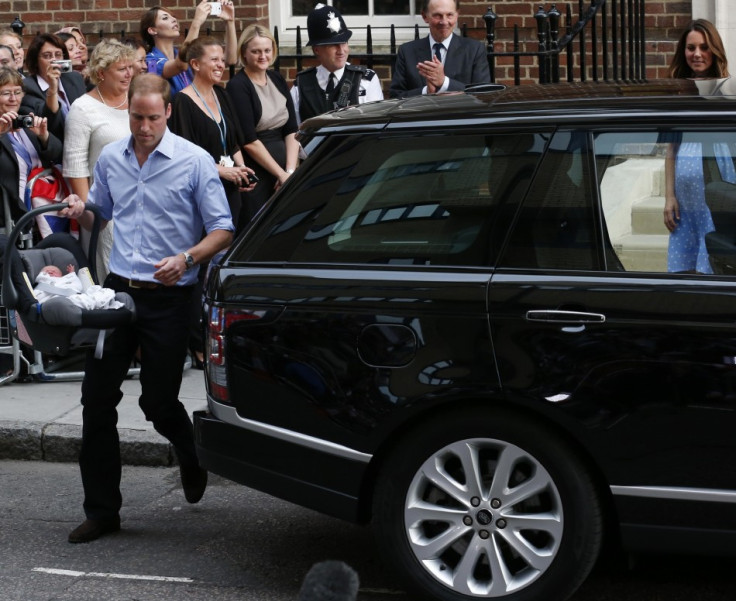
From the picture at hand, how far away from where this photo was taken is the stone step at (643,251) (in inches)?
167

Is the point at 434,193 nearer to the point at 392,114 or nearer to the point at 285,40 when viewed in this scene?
the point at 392,114

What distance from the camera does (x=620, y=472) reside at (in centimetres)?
416

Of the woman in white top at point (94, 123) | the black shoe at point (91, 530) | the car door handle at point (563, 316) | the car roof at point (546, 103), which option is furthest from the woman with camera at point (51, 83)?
the car door handle at point (563, 316)

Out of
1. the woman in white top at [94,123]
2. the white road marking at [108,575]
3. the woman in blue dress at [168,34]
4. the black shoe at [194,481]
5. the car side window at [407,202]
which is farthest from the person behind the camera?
the woman in blue dress at [168,34]

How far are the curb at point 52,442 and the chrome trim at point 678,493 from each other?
3.26 meters

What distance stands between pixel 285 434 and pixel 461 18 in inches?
306

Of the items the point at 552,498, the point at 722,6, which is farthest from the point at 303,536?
the point at 722,6

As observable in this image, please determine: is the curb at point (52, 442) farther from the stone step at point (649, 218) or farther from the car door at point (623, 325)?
the stone step at point (649, 218)

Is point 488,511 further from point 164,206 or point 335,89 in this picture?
point 335,89

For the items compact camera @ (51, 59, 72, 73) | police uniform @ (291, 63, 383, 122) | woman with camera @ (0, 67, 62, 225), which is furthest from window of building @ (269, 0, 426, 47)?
woman with camera @ (0, 67, 62, 225)

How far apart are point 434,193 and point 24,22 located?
8.68 m

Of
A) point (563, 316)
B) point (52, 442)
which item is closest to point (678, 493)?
point (563, 316)

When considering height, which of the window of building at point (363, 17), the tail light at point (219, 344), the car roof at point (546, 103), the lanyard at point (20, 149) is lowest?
the tail light at point (219, 344)

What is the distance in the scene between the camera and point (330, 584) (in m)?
1.50
